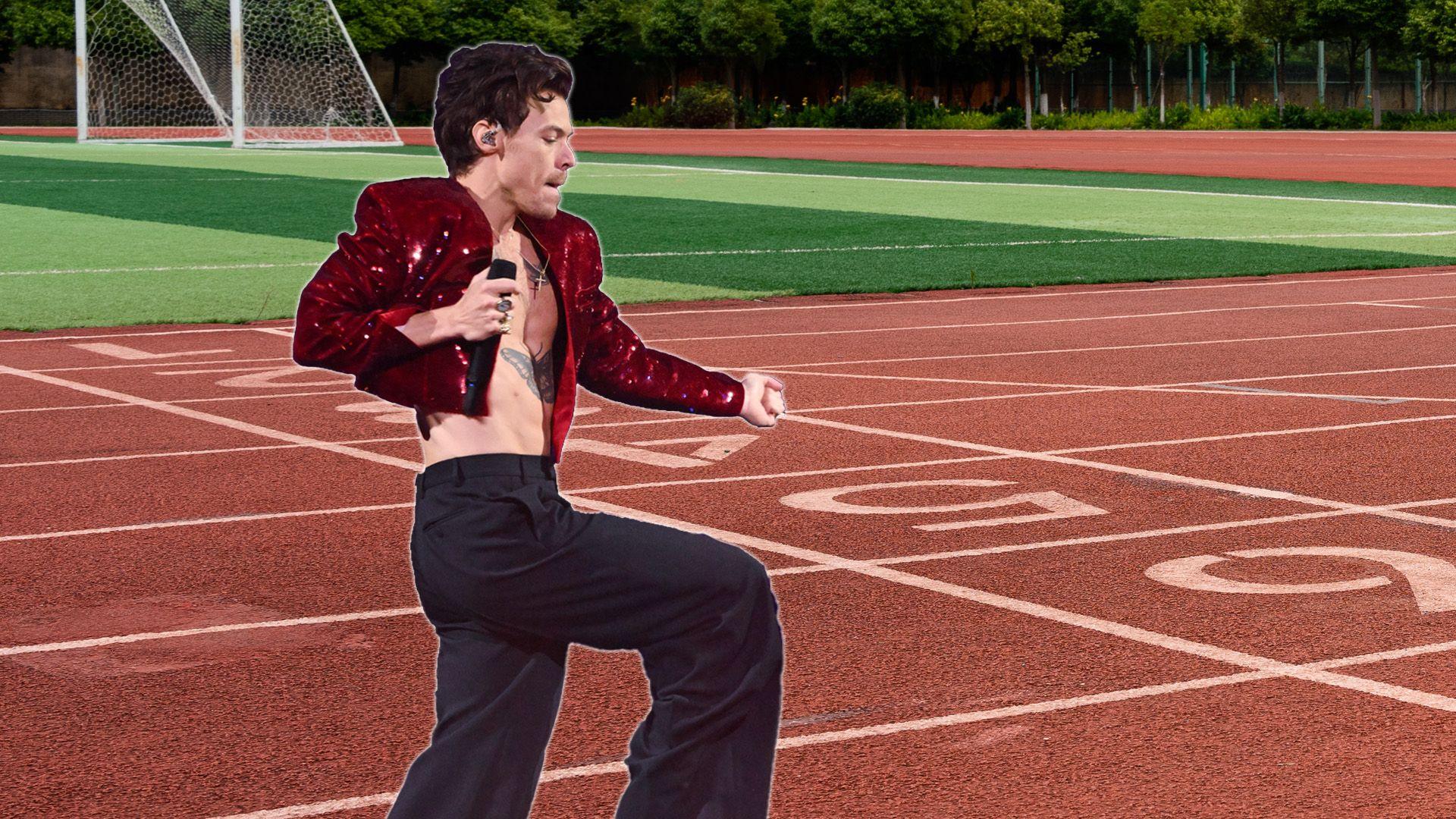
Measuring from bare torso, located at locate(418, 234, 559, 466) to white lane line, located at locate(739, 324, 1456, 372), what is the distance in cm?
942

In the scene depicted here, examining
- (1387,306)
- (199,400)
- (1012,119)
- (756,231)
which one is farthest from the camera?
(1012,119)

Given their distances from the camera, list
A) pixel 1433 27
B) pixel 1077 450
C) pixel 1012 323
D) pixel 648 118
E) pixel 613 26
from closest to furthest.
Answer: pixel 1077 450 → pixel 1012 323 → pixel 1433 27 → pixel 648 118 → pixel 613 26

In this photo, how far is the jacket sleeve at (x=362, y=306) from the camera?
3.27 m

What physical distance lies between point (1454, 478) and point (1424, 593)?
2.40 meters

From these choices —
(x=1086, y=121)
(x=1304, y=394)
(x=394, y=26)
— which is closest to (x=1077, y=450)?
(x=1304, y=394)

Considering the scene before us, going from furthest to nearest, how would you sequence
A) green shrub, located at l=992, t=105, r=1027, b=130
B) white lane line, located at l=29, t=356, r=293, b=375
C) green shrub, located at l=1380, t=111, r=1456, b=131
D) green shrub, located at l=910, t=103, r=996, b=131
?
1. green shrub, located at l=910, t=103, r=996, b=131
2. green shrub, located at l=992, t=105, r=1027, b=130
3. green shrub, located at l=1380, t=111, r=1456, b=131
4. white lane line, located at l=29, t=356, r=293, b=375

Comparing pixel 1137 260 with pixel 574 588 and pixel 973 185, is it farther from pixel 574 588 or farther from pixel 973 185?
pixel 574 588

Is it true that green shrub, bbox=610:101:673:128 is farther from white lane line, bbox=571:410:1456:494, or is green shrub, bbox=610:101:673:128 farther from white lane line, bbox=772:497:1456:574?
white lane line, bbox=772:497:1456:574

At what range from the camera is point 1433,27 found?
5809 centimetres

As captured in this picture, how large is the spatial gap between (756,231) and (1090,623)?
18.2m

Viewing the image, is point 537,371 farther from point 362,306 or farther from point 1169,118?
point 1169,118

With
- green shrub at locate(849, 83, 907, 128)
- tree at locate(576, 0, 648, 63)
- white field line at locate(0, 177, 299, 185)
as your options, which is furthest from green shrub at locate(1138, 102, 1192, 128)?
white field line at locate(0, 177, 299, 185)

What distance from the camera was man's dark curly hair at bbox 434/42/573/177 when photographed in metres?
3.34

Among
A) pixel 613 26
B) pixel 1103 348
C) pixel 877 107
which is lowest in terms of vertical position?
pixel 1103 348
